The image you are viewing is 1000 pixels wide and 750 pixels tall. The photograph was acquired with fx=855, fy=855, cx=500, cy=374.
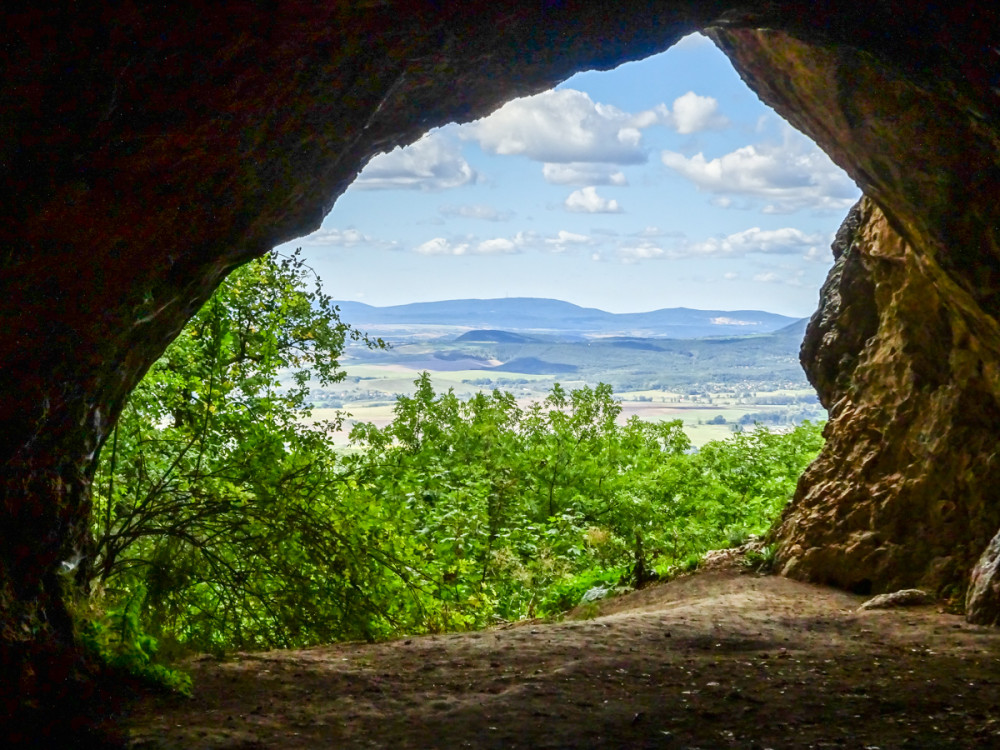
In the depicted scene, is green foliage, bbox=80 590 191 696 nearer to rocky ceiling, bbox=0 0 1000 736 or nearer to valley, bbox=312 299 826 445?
rocky ceiling, bbox=0 0 1000 736

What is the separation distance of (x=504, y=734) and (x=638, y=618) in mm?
3332

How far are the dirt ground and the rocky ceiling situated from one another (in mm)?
1028

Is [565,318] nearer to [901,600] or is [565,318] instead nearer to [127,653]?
[901,600]

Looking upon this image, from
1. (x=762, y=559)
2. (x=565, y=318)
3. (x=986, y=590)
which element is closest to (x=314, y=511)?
(x=986, y=590)

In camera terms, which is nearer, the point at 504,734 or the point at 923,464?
the point at 504,734

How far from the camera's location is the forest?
6.44 metres

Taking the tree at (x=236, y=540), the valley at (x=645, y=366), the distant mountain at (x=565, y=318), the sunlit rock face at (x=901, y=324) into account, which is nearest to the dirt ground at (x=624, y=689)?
the tree at (x=236, y=540)

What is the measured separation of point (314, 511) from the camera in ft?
21.9

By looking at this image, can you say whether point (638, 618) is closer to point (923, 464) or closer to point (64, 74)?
point (923, 464)

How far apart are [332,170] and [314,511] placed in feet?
8.70

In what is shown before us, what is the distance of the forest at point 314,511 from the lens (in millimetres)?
6441

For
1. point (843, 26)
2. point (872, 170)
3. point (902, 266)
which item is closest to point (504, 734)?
point (843, 26)

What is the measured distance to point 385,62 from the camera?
5.46 m

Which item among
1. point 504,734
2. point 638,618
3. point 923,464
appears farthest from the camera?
point 923,464
